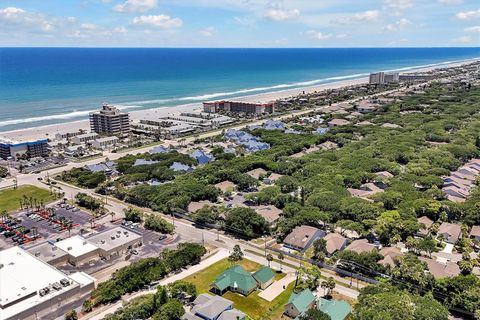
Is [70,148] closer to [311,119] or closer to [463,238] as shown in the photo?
[311,119]

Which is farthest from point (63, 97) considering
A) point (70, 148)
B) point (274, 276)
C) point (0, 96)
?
point (274, 276)

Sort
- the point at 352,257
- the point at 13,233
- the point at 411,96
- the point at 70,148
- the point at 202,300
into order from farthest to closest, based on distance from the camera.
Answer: the point at 411,96 → the point at 70,148 → the point at 13,233 → the point at 352,257 → the point at 202,300

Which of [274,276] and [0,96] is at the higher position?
[0,96]

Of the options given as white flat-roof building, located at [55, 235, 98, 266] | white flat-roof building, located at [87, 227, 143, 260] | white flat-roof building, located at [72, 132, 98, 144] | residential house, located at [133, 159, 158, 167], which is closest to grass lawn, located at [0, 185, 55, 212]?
residential house, located at [133, 159, 158, 167]

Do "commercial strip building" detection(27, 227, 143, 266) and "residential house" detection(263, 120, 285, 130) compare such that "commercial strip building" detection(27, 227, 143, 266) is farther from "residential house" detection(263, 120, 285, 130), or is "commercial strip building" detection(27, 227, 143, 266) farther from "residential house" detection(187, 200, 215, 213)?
"residential house" detection(263, 120, 285, 130)

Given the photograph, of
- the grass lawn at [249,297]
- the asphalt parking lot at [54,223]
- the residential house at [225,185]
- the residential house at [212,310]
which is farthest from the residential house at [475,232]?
the asphalt parking lot at [54,223]

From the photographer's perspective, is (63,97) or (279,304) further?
(63,97)

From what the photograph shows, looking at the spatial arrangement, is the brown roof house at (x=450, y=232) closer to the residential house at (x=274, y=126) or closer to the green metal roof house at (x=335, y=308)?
the green metal roof house at (x=335, y=308)

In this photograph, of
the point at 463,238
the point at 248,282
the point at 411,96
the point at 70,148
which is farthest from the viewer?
the point at 411,96
